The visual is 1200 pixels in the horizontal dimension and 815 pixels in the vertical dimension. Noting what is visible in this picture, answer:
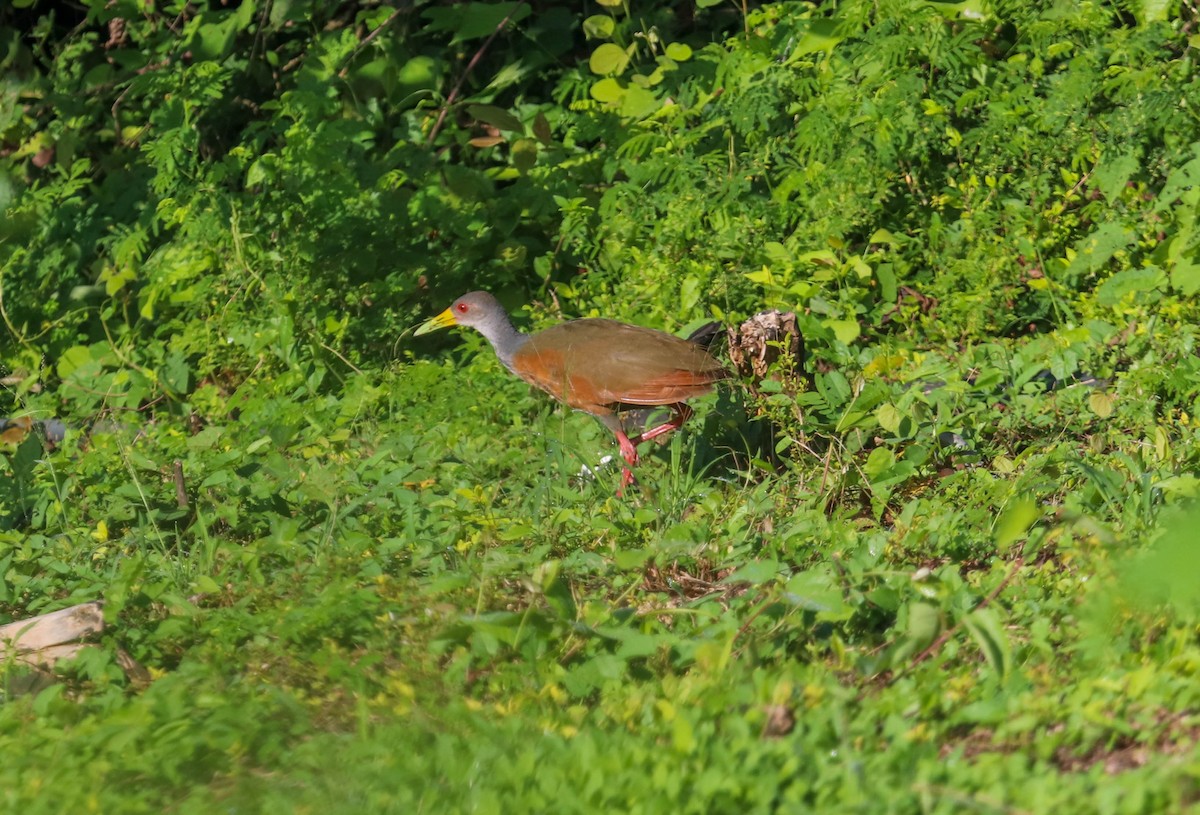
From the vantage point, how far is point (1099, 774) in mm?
3072

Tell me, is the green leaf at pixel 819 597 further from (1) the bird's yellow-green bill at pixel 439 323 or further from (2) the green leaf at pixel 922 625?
(1) the bird's yellow-green bill at pixel 439 323

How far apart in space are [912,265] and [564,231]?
187cm

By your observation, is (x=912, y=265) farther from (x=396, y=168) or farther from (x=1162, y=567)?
(x=1162, y=567)

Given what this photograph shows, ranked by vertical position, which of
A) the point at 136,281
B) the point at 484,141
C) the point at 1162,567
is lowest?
the point at 136,281

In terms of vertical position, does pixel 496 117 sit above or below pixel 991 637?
above

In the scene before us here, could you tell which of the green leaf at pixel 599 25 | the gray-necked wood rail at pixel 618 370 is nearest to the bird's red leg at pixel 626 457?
the gray-necked wood rail at pixel 618 370

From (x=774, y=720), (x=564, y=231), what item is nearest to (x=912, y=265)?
(x=564, y=231)

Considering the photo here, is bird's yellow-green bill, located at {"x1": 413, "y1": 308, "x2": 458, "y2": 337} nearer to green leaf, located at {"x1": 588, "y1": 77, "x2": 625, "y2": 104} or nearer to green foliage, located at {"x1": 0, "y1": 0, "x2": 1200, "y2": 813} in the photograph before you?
green foliage, located at {"x1": 0, "y1": 0, "x2": 1200, "y2": 813}

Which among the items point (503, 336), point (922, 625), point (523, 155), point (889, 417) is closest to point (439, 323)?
point (503, 336)

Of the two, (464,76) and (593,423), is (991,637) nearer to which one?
(593,423)

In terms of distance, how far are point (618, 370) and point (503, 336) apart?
116 centimetres

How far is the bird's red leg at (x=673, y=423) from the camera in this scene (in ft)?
20.5

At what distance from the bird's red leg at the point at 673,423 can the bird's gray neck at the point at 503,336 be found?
950 millimetres

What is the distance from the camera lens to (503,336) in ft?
23.2
